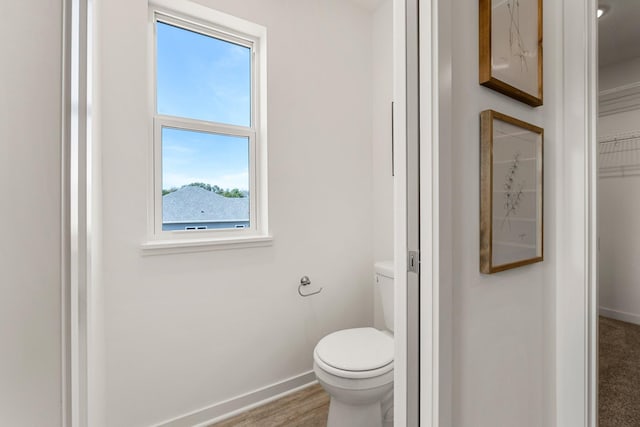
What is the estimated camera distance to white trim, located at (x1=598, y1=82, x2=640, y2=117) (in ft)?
9.57

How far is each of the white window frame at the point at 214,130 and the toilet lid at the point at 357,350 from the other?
68 centimetres

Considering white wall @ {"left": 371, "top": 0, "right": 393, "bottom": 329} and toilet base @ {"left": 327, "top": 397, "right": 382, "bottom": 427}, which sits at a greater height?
white wall @ {"left": 371, "top": 0, "right": 393, "bottom": 329}

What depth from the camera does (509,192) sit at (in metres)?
1.03

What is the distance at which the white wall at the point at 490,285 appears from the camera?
0.90 meters

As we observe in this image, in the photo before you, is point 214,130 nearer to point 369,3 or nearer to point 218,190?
point 218,190

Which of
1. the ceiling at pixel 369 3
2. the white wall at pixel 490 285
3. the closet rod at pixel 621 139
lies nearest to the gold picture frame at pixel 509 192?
the white wall at pixel 490 285

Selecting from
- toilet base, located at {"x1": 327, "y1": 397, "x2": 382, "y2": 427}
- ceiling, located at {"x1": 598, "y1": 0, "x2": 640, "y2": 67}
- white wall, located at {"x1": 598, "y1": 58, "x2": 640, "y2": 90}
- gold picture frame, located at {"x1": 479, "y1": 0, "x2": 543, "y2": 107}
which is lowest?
toilet base, located at {"x1": 327, "y1": 397, "x2": 382, "y2": 427}

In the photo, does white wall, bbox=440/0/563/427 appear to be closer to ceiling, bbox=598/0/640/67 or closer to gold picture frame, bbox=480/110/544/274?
gold picture frame, bbox=480/110/544/274

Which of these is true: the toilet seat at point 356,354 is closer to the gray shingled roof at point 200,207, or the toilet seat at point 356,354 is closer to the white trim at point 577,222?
the white trim at point 577,222

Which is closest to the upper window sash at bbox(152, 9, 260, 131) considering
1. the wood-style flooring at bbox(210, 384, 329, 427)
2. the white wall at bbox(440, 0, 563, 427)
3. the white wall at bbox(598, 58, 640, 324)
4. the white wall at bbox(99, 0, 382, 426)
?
the white wall at bbox(99, 0, 382, 426)

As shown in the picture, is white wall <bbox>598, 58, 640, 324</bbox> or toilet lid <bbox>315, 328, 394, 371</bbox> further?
white wall <bbox>598, 58, 640, 324</bbox>

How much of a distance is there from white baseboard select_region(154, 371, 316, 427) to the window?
0.89 m

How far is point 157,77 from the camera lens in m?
1.61

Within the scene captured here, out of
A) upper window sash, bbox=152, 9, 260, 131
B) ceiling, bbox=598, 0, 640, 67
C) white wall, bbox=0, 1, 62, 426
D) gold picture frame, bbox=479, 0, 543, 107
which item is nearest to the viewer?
white wall, bbox=0, 1, 62, 426
